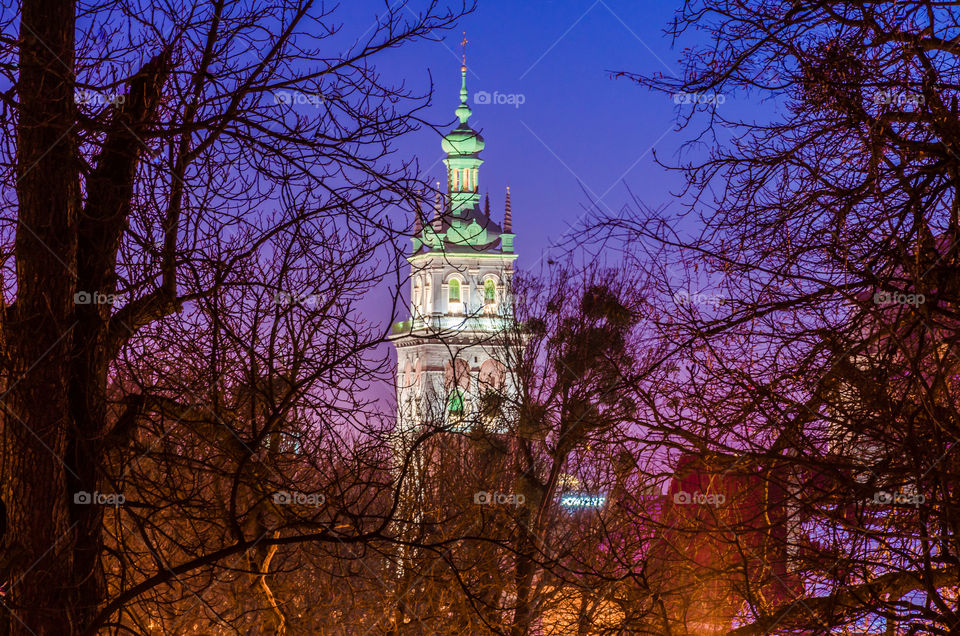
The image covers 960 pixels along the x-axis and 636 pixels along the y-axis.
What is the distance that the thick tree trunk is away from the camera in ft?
17.9

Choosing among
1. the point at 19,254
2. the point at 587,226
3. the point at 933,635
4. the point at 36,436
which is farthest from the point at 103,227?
the point at 933,635

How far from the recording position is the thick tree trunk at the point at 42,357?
547 cm

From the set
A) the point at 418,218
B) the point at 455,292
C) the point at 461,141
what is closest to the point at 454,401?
the point at 461,141

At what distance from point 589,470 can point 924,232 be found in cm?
2129

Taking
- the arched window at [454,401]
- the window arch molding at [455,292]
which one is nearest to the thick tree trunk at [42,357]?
the arched window at [454,401]

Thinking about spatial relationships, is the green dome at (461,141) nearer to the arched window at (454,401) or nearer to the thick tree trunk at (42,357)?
the thick tree trunk at (42,357)

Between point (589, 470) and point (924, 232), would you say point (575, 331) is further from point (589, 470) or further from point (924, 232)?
point (924, 232)

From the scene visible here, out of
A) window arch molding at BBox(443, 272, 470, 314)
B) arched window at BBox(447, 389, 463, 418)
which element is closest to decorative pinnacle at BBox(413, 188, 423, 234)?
arched window at BBox(447, 389, 463, 418)

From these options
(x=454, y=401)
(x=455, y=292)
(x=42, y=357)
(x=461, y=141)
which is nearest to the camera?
(x=42, y=357)

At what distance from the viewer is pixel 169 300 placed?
241 inches

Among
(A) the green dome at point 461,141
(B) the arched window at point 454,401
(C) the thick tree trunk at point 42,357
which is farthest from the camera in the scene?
(B) the arched window at point 454,401

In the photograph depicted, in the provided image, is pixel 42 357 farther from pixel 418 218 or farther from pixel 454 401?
pixel 454 401

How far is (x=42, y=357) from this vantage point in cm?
555

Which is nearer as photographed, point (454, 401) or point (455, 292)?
point (454, 401)
